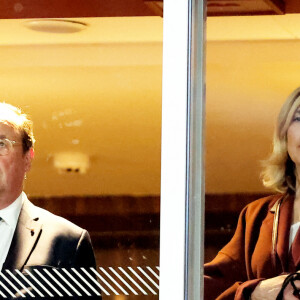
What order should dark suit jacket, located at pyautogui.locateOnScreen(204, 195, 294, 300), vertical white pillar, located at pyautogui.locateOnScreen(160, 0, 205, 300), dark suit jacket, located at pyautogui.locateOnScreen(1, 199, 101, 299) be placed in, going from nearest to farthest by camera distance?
vertical white pillar, located at pyautogui.locateOnScreen(160, 0, 205, 300) → dark suit jacket, located at pyautogui.locateOnScreen(204, 195, 294, 300) → dark suit jacket, located at pyautogui.locateOnScreen(1, 199, 101, 299)

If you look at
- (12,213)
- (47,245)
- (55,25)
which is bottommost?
(47,245)

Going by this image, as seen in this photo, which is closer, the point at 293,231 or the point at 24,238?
the point at 293,231

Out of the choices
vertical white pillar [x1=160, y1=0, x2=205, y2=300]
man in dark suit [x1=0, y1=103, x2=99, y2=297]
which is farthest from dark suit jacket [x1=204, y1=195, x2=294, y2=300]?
man in dark suit [x1=0, y1=103, x2=99, y2=297]

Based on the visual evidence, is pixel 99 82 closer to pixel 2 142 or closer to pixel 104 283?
pixel 2 142

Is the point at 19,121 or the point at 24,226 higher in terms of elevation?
the point at 19,121

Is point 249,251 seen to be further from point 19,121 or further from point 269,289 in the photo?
point 19,121

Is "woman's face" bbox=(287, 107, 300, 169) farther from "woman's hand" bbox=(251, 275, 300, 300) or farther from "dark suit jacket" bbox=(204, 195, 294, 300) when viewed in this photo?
"woman's hand" bbox=(251, 275, 300, 300)

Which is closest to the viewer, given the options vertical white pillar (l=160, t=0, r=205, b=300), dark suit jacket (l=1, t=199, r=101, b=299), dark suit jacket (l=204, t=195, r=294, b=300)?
vertical white pillar (l=160, t=0, r=205, b=300)

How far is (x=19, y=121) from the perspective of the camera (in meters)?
3.30

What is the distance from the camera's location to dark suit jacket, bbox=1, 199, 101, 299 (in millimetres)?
3232

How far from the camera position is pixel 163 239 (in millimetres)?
3021

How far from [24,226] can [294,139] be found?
43.5 inches

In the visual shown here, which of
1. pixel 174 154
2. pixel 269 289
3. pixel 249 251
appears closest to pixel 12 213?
pixel 174 154

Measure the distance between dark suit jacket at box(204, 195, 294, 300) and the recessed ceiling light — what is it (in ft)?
3.19
